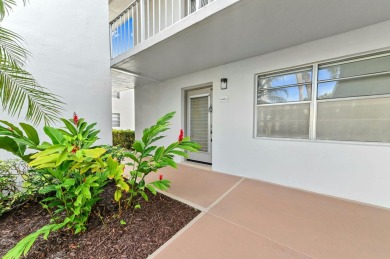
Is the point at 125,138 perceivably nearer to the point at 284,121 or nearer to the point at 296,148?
the point at 284,121

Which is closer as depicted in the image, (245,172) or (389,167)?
(389,167)

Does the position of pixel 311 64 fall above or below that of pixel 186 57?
below

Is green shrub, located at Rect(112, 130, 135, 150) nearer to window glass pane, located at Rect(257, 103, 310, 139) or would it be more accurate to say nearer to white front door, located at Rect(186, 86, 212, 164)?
white front door, located at Rect(186, 86, 212, 164)

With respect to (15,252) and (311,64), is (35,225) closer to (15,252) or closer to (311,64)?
(15,252)

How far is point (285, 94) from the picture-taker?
3588mm

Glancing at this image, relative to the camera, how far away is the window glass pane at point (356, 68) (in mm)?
2665

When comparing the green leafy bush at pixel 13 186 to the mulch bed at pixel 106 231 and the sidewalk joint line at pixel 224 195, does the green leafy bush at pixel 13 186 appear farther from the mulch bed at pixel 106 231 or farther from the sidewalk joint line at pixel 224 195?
the sidewalk joint line at pixel 224 195

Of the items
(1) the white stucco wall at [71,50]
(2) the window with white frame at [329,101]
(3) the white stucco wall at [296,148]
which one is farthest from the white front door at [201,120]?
(1) the white stucco wall at [71,50]

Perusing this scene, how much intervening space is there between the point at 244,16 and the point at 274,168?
292cm

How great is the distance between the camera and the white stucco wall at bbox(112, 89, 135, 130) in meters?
10.3

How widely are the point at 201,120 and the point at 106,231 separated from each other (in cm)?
377

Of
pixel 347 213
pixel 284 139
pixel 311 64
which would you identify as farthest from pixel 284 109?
pixel 347 213

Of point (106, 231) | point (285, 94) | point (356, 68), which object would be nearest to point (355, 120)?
point (356, 68)

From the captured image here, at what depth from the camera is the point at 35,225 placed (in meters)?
2.03
